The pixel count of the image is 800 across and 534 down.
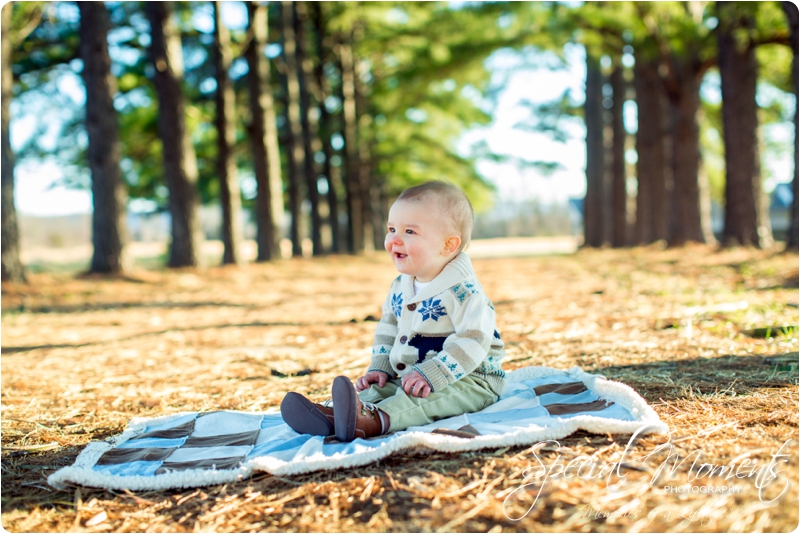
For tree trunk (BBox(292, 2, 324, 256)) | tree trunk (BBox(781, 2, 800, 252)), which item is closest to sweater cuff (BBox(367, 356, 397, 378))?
tree trunk (BBox(781, 2, 800, 252))

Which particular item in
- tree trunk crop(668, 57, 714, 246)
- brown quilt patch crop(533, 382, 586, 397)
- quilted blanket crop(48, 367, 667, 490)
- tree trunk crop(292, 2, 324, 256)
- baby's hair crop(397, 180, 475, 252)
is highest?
tree trunk crop(292, 2, 324, 256)

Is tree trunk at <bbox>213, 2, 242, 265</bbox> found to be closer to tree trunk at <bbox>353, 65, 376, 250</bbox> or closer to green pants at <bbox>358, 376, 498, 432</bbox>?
tree trunk at <bbox>353, 65, 376, 250</bbox>

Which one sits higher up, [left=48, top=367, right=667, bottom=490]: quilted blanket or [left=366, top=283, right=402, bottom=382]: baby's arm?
[left=366, top=283, right=402, bottom=382]: baby's arm

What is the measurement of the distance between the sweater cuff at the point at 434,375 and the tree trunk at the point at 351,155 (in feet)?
56.7

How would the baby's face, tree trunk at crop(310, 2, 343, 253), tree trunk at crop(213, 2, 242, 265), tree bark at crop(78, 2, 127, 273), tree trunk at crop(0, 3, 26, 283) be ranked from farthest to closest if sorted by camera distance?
tree trunk at crop(310, 2, 343, 253)
tree trunk at crop(213, 2, 242, 265)
tree bark at crop(78, 2, 127, 273)
tree trunk at crop(0, 3, 26, 283)
the baby's face

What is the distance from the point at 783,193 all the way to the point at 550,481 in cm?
5055

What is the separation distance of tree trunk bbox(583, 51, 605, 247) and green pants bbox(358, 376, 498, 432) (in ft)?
53.6

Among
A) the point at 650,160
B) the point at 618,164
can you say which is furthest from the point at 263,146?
the point at 650,160

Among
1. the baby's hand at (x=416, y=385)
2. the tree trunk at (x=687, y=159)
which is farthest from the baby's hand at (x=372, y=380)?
the tree trunk at (x=687, y=159)

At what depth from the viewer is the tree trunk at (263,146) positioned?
13109mm

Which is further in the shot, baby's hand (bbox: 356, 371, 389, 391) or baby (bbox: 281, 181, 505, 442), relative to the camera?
baby's hand (bbox: 356, 371, 389, 391)

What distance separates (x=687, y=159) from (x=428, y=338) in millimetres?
11765

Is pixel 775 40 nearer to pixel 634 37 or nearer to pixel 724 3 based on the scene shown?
pixel 724 3

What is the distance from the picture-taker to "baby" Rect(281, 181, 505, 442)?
2.49 metres
